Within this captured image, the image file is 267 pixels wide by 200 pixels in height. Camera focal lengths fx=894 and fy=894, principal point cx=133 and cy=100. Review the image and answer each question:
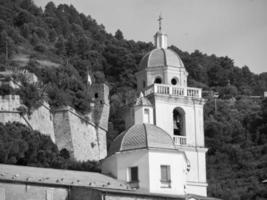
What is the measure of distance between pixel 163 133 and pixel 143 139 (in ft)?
5.05

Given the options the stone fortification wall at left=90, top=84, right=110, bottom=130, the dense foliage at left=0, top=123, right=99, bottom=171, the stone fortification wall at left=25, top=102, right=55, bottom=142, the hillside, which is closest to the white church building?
the dense foliage at left=0, top=123, right=99, bottom=171

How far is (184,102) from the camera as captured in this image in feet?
201

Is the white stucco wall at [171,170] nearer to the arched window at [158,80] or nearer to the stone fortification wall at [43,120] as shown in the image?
the arched window at [158,80]

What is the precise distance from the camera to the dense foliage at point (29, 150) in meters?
77.7

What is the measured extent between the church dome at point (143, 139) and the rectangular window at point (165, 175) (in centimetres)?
118

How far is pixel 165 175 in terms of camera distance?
164ft

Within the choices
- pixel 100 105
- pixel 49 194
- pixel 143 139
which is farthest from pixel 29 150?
pixel 49 194

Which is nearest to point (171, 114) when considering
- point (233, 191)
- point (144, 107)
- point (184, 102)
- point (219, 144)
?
point (184, 102)

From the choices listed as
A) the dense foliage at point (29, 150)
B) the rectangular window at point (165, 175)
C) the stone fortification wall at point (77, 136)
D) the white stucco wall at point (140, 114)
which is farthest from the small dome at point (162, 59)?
the stone fortification wall at point (77, 136)

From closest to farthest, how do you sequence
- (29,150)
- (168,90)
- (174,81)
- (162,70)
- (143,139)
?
1. (143,139)
2. (168,90)
3. (162,70)
4. (174,81)
5. (29,150)

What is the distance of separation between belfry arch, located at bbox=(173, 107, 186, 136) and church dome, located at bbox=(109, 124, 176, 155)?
9.86 metres

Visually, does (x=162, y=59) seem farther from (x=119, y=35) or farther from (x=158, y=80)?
(x=119, y=35)

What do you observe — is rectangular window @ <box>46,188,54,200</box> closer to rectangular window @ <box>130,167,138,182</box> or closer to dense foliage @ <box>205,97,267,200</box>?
rectangular window @ <box>130,167,138,182</box>

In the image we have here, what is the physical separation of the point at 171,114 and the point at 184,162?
9.09 meters
